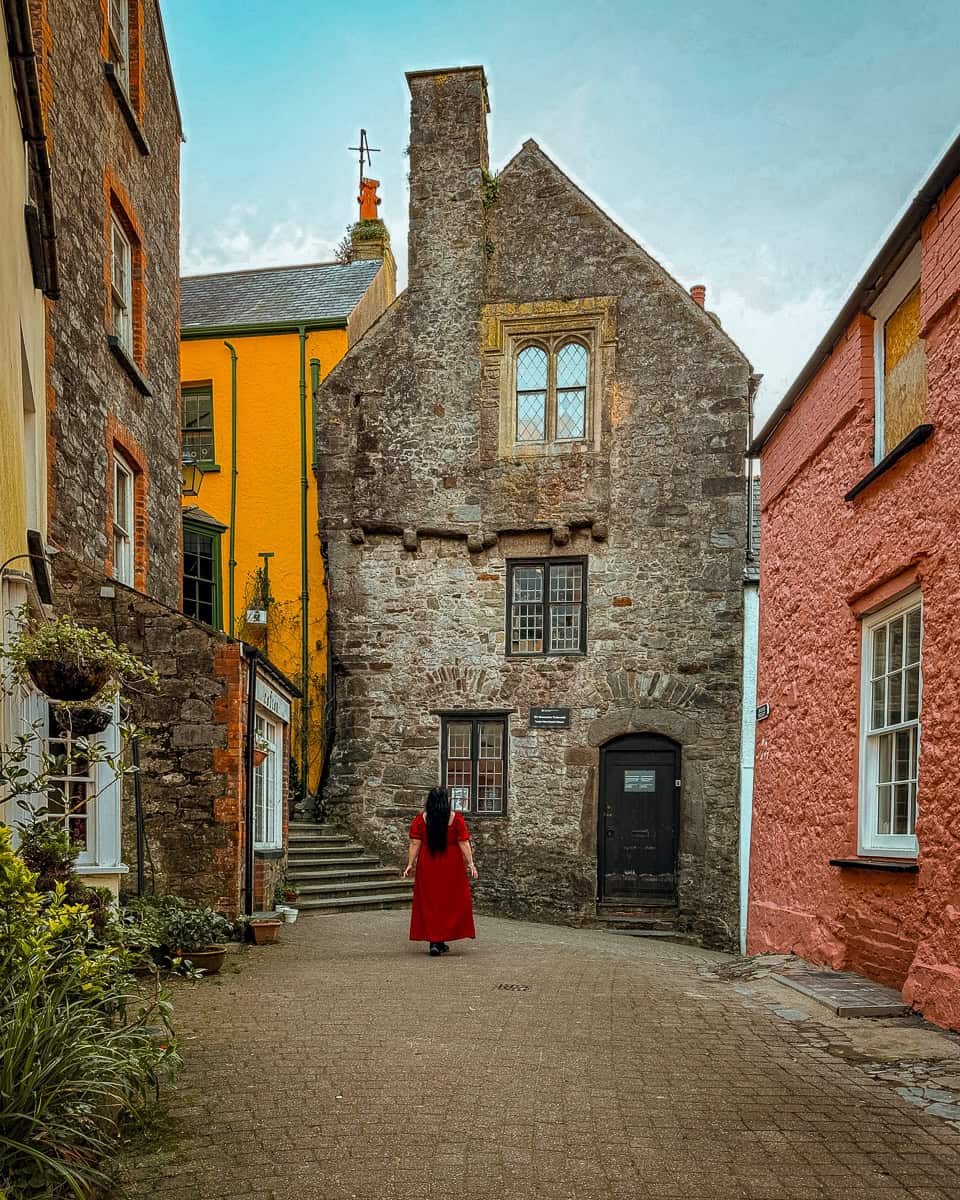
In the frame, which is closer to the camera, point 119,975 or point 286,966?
point 119,975

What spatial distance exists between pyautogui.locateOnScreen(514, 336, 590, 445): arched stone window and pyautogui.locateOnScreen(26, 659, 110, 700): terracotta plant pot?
36.6ft

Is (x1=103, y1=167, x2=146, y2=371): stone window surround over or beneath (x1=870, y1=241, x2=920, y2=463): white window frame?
over

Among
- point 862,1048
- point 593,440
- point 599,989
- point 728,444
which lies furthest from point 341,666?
point 862,1048

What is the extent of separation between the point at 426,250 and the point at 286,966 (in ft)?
37.9

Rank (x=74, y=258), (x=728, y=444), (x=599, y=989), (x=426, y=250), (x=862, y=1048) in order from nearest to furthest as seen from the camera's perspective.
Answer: (x=862, y=1048)
(x=599, y=989)
(x=74, y=258)
(x=728, y=444)
(x=426, y=250)

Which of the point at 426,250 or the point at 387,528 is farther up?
the point at 426,250

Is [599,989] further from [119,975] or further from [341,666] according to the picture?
[341,666]

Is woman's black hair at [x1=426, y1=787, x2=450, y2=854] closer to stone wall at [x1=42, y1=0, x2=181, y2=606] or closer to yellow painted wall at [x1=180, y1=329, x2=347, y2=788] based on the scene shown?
stone wall at [x1=42, y1=0, x2=181, y2=606]

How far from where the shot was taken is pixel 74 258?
10.5m

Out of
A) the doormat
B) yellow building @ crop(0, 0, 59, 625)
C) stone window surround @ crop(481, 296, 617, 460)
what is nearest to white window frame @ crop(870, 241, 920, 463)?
the doormat

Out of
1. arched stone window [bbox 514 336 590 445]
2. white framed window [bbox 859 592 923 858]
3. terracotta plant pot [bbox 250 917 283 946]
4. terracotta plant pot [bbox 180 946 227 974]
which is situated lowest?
terracotta plant pot [bbox 250 917 283 946]

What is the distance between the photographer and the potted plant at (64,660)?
A: 6.14 meters

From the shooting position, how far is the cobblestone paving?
4.15 meters

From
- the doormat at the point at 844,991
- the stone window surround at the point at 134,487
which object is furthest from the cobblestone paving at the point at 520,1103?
the stone window surround at the point at 134,487
